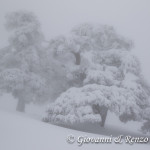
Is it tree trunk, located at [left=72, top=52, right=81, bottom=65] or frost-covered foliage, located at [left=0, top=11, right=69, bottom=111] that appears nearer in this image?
frost-covered foliage, located at [left=0, top=11, right=69, bottom=111]

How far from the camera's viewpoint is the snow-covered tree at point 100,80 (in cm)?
1141

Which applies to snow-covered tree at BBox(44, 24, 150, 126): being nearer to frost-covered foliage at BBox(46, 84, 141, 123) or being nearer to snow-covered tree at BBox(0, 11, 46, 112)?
frost-covered foliage at BBox(46, 84, 141, 123)

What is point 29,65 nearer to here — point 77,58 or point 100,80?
point 77,58

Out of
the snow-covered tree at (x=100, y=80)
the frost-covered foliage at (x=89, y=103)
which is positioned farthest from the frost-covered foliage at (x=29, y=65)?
the frost-covered foliage at (x=89, y=103)

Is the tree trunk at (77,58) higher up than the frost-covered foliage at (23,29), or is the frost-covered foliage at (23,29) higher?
the frost-covered foliage at (23,29)

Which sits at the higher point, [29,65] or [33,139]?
[29,65]

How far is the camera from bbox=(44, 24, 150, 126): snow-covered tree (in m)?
11.4

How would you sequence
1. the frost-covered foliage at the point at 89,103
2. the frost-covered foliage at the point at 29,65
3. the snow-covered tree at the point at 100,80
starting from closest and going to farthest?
the frost-covered foliage at the point at 89,103 < the snow-covered tree at the point at 100,80 < the frost-covered foliage at the point at 29,65

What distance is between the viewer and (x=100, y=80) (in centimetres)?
1316

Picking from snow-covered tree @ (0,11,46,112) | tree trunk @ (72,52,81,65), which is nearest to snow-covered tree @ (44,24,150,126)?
tree trunk @ (72,52,81,65)

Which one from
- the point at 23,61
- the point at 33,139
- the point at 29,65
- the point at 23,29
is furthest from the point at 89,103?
the point at 23,29

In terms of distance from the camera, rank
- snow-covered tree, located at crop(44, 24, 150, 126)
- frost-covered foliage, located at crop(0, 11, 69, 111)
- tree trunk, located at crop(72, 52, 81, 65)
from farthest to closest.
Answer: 1. tree trunk, located at crop(72, 52, 81, 65)
2. frost-covered foliage, located at crop(0, 11, 69, 111)
3. snow-covered tree, located at crop(44, 24, 150, 126)

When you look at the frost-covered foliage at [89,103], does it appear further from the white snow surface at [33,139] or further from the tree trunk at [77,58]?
the tree trunk at [77,58]

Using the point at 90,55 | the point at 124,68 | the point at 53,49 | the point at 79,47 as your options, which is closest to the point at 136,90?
the point at 124,68
